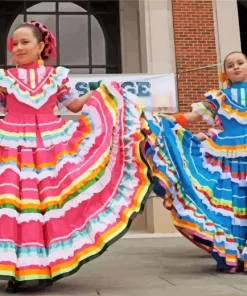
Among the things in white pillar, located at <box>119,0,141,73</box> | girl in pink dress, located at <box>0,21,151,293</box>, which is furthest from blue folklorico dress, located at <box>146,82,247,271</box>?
white pillar, located at <box>119,0,141,73</box>

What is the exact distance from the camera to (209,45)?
836cm

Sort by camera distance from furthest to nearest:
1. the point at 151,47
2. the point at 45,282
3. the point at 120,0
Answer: the point at 120,0
the point at 151,47
the point at 45,282

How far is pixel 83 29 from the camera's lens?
9.95m

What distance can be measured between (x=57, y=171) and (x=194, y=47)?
19.9 feet

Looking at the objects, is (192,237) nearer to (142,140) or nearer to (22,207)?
(142,140)

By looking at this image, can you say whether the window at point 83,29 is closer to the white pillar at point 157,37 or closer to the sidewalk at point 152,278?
the white pillar at point 157,37

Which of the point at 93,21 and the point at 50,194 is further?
the point at 93,21

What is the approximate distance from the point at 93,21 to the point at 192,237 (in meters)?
7.22

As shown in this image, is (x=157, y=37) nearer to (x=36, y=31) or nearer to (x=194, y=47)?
(x=194, y=47)

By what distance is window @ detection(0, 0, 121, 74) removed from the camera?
9.84 meters

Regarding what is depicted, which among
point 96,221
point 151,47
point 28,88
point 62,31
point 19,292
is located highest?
point 62,31

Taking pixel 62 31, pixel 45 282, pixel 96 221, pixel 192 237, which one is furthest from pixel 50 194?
pixel 62 31

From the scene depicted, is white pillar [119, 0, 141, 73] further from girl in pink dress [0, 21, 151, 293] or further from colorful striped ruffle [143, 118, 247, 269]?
girl in pink dress [0, 21, 151, 293]

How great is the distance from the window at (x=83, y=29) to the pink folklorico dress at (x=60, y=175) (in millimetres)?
6911
